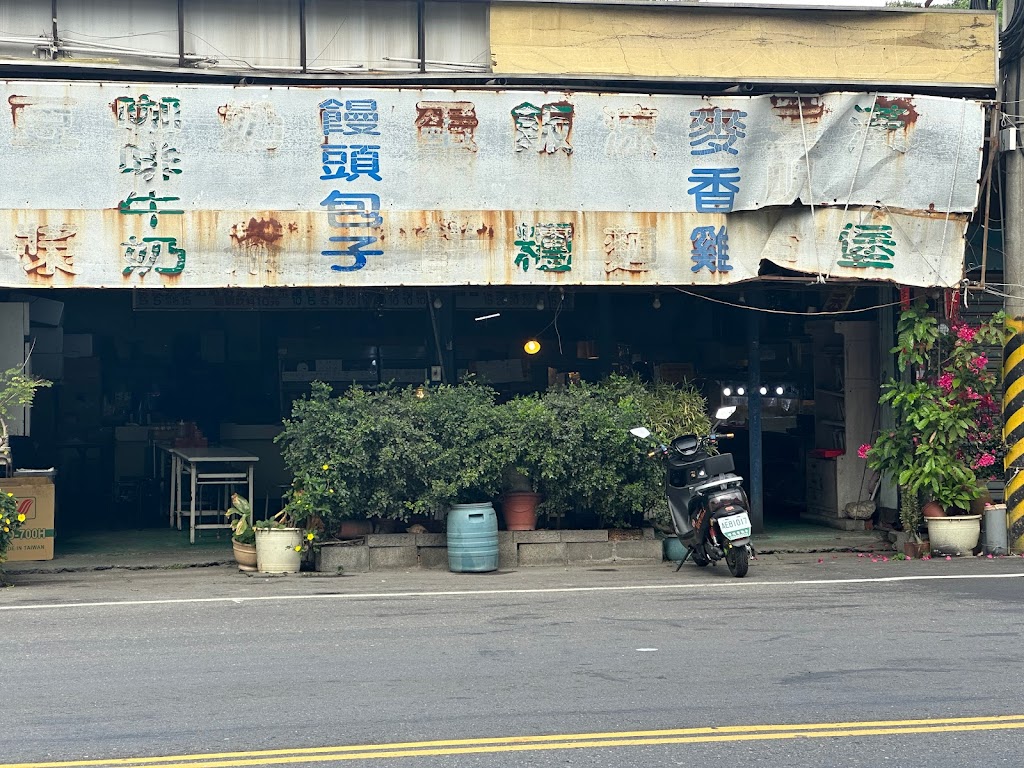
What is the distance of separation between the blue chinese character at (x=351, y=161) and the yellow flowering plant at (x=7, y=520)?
464 cm

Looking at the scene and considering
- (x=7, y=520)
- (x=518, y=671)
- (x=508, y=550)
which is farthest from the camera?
(x=508, y=550)

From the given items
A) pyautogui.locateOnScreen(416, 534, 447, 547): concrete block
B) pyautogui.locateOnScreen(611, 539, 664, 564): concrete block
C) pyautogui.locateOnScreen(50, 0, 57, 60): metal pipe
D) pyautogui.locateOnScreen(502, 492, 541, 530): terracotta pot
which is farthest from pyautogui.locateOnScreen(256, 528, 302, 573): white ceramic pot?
pyautogui.locateOnScreen(50, 0, 57, 60): metal pipe

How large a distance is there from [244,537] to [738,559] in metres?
5.38

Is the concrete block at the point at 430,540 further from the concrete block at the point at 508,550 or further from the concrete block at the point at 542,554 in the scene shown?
the concrete block at the point at 542,554

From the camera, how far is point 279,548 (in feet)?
43.1

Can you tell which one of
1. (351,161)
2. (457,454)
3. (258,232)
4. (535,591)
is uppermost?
(351,161)

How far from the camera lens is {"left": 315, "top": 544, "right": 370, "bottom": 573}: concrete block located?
13250 millimetres

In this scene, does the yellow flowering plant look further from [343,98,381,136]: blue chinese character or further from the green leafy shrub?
[343,98,381,136]: blue chinese character

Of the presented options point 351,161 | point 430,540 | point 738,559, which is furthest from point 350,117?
→ point 738,559

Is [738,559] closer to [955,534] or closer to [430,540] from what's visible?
[955,534]

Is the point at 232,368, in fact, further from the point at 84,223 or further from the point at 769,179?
the point at 769,179

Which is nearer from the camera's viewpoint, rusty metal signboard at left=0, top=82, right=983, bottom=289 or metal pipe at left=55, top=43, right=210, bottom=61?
rusty metal signboard at left=0, top=82, right=983, bottom=289

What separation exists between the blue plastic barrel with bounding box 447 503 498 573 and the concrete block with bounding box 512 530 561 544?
2.02ft

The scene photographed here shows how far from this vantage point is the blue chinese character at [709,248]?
13789mm
